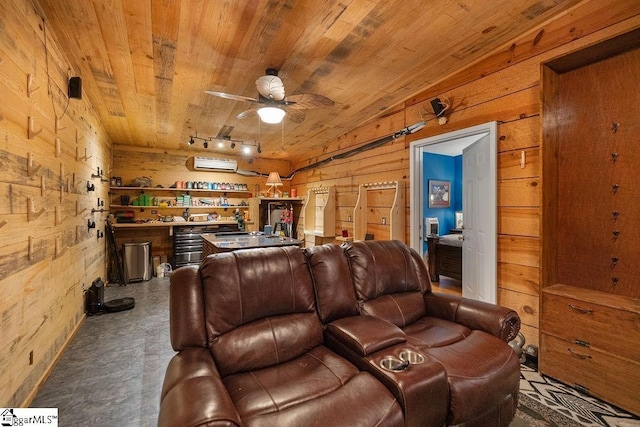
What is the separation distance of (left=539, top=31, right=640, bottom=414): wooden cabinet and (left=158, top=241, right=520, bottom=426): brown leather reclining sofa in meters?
0.64

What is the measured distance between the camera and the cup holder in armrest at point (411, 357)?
4.45ft

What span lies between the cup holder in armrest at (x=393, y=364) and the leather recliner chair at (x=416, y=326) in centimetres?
3

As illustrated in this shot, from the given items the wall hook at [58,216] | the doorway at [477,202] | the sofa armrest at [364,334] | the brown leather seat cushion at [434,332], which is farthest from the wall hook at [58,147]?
the doorway at [477,202]

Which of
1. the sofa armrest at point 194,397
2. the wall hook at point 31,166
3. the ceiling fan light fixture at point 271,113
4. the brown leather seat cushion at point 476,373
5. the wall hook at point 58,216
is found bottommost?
the brown leather seat cushion at point 476,373

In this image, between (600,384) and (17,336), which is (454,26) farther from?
(17,336)

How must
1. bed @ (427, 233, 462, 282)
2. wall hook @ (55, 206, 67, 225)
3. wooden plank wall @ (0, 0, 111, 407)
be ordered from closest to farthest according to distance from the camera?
1. wooden plank wall @ (0, 0, 111, 407)
2. wall hook @ (55, 206, 67, 225)
3. bed @ (427, 233, 462, 282)

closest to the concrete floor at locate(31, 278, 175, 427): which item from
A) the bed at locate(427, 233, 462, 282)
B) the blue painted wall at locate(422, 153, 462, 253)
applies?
the bed at locate(427, 233, 462, 282)

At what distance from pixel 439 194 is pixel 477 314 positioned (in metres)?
3.68

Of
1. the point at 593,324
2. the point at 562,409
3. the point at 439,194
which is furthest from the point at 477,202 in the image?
the point at 439,194

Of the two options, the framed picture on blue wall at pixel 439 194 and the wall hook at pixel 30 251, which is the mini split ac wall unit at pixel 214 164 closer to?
the framed picture on blue wall at pixel 439 194

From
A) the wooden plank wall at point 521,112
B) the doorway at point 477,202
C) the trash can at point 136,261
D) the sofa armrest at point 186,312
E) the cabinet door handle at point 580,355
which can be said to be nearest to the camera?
the sofa armrest at point 186,312

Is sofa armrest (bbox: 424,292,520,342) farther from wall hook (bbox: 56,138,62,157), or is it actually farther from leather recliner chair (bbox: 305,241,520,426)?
wall hook (bbox: 56,138,62,157)

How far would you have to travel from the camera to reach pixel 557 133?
2.32 metres

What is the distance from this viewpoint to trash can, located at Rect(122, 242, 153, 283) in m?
5.01
